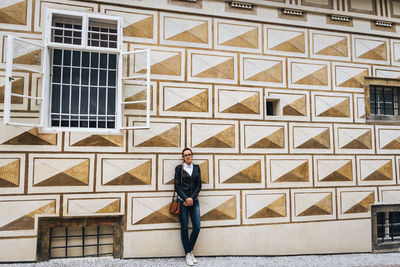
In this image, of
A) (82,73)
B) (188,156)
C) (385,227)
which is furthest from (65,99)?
(385,227)

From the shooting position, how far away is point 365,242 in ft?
20.8

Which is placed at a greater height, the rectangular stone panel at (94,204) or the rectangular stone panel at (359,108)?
the rectangular stone panel at (359,108)

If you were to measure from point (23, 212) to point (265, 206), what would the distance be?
4.53 meters

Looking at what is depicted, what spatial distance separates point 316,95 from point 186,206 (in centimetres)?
379

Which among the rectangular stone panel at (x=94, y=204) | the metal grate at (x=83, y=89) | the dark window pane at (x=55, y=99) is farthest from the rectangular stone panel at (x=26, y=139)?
the rectangular stone panel at (x=94, y=204)

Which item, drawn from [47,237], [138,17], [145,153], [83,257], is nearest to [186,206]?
[145,153]

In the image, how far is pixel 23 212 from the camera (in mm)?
4867

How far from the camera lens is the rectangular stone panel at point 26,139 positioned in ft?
16.0

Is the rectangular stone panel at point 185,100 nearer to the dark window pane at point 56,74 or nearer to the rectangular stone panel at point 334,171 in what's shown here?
the dark window pane at point 56,74

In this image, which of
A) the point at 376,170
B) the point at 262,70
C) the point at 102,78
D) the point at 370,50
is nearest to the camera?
the point at 102,78

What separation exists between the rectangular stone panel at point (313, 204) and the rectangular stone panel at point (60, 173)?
13.7 ft

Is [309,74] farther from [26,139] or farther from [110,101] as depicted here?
[26,139]

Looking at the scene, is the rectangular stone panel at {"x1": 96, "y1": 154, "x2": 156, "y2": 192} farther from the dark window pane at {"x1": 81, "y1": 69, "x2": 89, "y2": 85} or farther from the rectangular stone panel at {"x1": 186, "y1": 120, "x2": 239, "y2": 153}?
the dark window pane at {"x1": 81, "y1": 69, "x2": 89, "y2": 85}

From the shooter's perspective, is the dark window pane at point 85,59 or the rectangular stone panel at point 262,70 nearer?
the dark window pane at point 85,59
